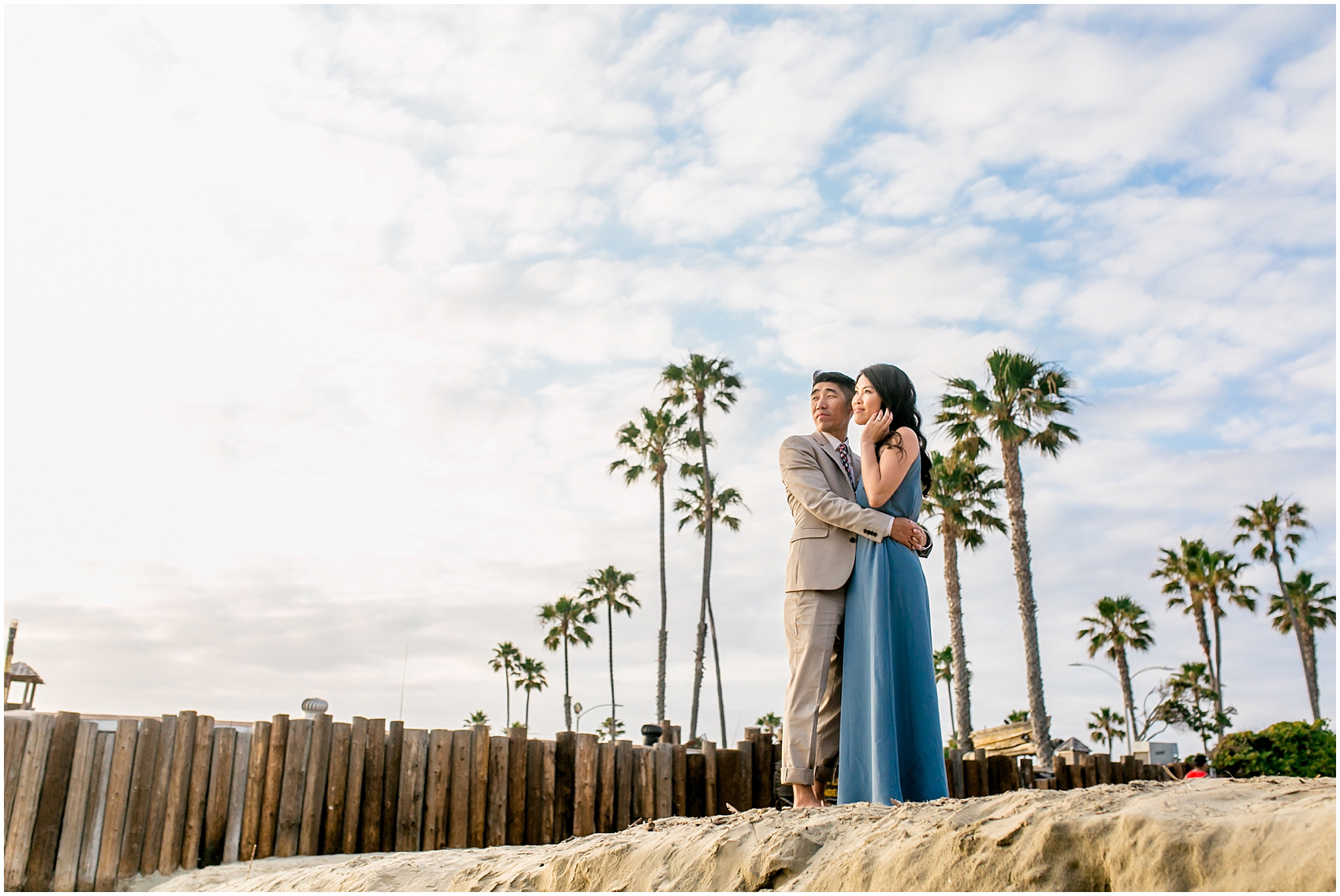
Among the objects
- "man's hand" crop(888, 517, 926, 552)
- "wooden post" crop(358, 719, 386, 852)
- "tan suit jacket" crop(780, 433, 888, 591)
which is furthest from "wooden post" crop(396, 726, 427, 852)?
"man's hand" crop(888, 517, 926, 552)

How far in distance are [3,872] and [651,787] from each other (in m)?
4.31

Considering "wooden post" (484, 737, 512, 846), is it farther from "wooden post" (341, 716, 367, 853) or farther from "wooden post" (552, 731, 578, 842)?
"wooden post" (341, 716, 367, 853)

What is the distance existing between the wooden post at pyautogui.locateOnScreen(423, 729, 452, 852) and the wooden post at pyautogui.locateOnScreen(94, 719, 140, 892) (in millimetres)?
1941

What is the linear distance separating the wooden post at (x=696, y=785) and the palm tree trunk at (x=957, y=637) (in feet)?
56.8

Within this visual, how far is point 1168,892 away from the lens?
76.9 inches

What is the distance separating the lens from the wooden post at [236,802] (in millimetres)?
6492

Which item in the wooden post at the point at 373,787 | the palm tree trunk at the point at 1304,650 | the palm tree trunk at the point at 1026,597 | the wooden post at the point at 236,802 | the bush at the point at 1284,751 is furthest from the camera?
the palm tree trunk at the point at 1304,650

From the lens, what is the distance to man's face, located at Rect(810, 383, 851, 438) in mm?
5465

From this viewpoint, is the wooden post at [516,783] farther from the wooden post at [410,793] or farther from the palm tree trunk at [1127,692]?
the palm tree trunk at [1127,692]

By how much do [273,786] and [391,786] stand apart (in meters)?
0.81

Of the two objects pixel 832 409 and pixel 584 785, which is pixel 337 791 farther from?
pixel 832 409

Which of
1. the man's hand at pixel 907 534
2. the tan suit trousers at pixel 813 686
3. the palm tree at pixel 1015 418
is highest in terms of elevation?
the palm tree at pixel 1015 418

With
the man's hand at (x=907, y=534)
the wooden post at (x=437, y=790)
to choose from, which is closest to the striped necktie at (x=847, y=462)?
the man's hand at (x=907, y=534)

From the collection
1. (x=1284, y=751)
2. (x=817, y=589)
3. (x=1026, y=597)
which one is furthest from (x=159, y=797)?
(x=1026, y=597)
